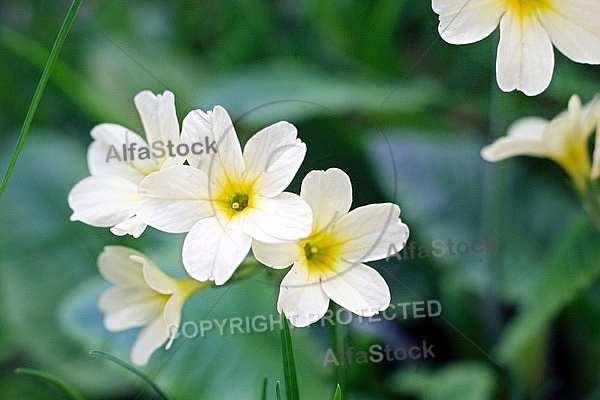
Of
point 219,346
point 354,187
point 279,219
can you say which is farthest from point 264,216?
point 219,346

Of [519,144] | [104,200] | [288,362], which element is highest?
[519,144]

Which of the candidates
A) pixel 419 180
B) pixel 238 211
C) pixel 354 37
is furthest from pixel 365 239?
pixel 354 37

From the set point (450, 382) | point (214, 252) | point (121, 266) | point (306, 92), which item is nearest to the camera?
point (214, 252)

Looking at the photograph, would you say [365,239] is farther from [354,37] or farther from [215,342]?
[354,37]

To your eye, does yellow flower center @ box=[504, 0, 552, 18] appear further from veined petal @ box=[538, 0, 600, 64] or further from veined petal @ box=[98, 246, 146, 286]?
veined petal @ box=[98, 246, 146, 286]

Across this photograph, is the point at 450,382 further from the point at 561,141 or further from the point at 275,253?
the point at 275,253

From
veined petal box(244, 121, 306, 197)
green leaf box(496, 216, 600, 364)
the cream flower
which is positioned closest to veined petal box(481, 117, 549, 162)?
the cream flower
